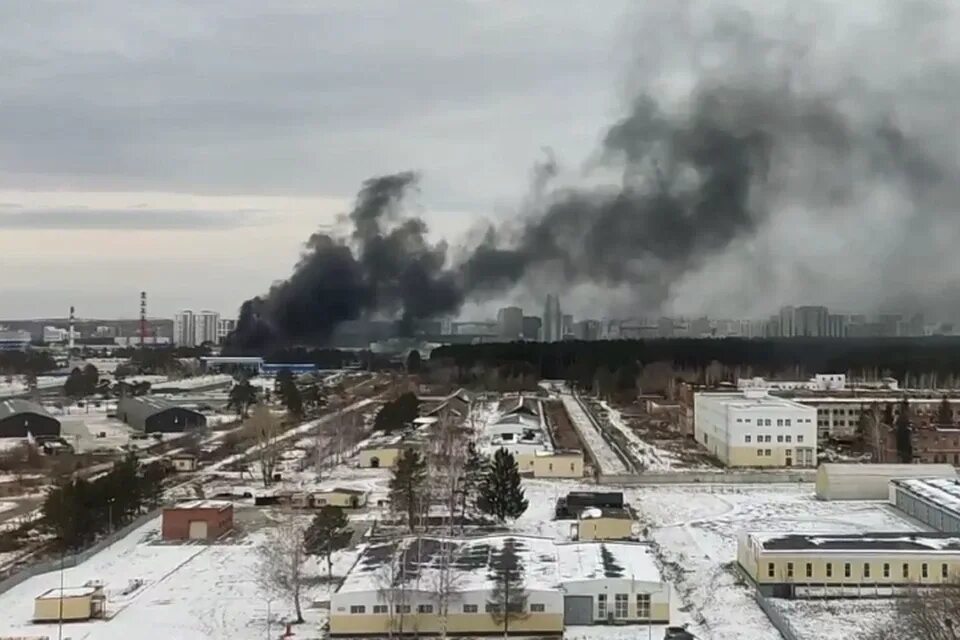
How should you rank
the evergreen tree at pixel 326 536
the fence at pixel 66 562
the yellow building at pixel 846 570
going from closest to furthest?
the yellow building at pixel 846 570 < the fence at pixel 66 562 < the evergreen tree at pixel 326 536

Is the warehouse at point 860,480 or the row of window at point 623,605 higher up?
the warehouse at point 860,480

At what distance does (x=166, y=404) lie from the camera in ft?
89.9

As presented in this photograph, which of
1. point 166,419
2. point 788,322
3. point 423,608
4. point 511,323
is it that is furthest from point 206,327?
point 423,608

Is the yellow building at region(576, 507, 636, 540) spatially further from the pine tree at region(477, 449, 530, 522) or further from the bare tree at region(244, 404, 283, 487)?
the bare tree at region(244, 404, 283, 487)

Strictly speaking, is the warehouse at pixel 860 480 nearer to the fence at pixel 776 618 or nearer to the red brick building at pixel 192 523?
the fence at pixel 776 618

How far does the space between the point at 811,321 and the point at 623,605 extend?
72176 millimetres

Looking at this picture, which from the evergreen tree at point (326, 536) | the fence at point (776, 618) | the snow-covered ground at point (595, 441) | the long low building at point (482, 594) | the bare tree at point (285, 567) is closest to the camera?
the fence at point (776, 618)

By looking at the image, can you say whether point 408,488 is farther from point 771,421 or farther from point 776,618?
point 771,421

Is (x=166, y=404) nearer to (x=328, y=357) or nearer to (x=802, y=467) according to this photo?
(x=802, y=467)

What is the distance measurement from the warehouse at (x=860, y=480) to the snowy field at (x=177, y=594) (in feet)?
24.8

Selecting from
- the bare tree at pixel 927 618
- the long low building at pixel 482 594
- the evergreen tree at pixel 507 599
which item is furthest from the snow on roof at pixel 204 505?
the bare tree at pixel 927 618

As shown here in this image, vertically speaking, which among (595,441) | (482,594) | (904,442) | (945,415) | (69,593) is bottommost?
(69,593)

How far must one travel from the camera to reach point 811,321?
77812mm

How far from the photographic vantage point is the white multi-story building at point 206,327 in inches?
3996
